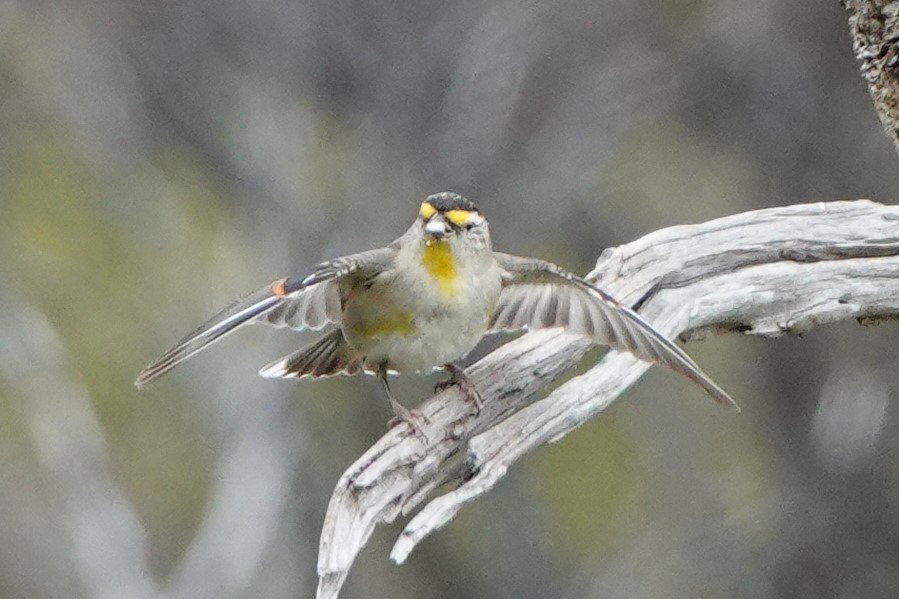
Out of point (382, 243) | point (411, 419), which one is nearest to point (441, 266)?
point (411, 419)

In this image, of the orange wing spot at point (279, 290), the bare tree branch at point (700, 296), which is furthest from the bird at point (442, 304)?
the orange wing spot at point (279, 290)

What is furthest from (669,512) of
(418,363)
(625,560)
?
(418,363)

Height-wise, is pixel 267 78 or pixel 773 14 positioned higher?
pixel 267 78

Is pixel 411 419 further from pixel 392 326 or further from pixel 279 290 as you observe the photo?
pixel 279 290

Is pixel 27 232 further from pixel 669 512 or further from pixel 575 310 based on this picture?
pixel 575 310

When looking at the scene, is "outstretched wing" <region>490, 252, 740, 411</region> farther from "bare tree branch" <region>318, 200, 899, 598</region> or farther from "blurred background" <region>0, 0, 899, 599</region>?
"blurred background" <region>0, 0, 899, 599</region>

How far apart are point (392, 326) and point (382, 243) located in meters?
3.50

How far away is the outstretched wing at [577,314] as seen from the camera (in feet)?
18.8

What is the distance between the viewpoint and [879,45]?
572cm

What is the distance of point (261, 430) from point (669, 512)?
3.61 m

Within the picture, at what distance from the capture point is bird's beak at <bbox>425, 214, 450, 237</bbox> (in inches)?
236

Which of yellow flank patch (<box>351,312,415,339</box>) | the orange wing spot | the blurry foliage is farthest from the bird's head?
the blurry foliage

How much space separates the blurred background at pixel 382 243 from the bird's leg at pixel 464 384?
11.3 feet

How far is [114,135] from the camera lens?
34.0ft
